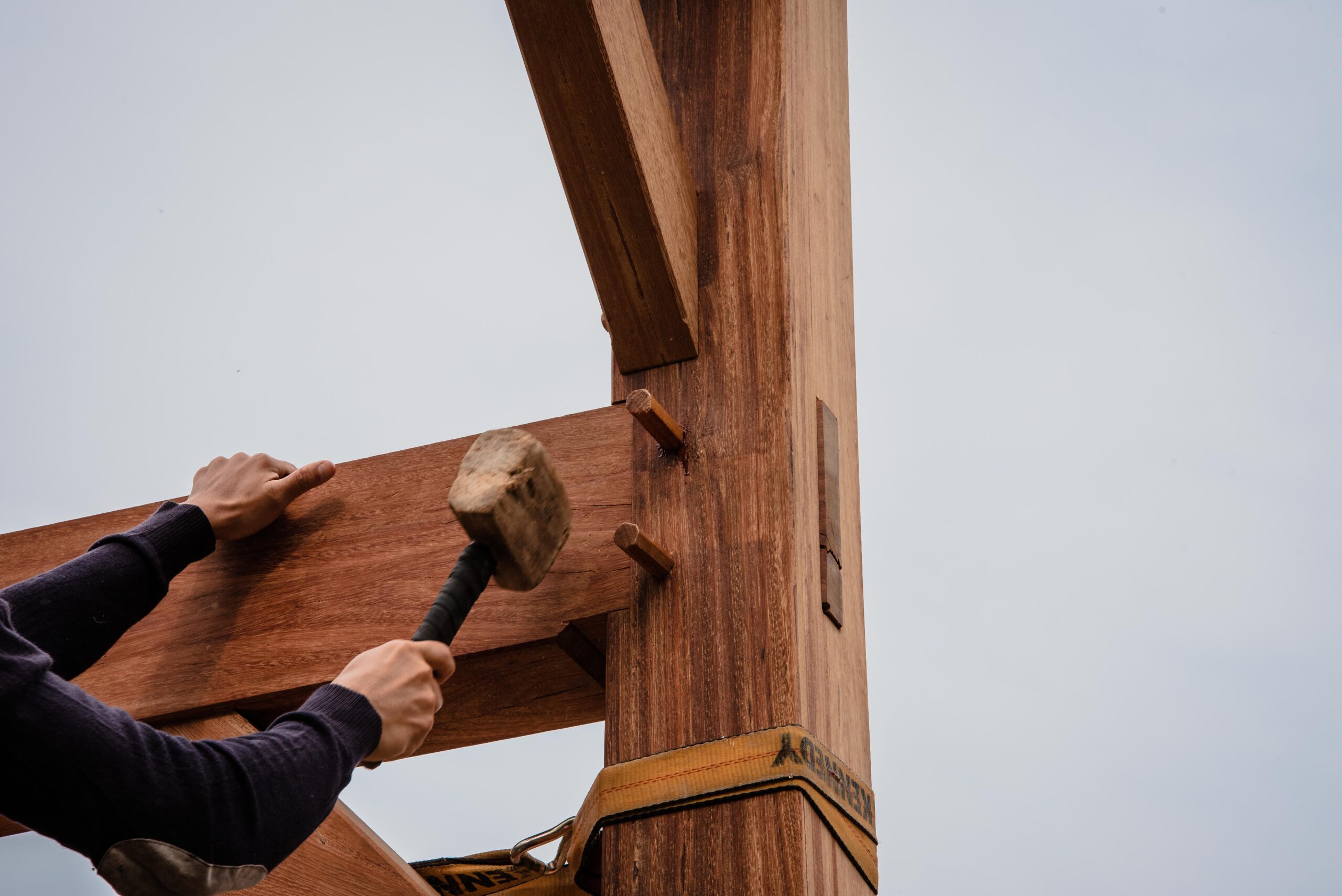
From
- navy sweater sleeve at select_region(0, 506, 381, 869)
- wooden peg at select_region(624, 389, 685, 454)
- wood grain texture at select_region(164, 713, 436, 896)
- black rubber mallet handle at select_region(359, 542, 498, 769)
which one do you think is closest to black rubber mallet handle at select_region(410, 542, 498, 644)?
black rubber mallet handle at select_region(359, 542, 498, 769)

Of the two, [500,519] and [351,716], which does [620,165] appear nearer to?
[500,519]

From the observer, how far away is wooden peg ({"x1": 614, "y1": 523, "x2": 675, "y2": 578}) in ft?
4.27

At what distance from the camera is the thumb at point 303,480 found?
161 cm

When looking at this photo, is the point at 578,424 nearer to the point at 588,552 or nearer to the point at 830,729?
the point at 588,552

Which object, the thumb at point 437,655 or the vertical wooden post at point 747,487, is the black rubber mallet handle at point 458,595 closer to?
the thumb at point 437,655

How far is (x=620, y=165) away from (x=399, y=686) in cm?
61

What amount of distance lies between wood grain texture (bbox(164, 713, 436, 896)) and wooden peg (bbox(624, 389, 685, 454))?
537mm

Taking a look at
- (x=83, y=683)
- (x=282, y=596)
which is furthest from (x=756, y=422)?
(x=83, y=683)

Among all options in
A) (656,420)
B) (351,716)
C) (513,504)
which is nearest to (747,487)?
(656,420)

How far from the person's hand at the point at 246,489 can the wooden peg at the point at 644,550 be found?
478 mm

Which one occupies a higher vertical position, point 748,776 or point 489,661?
point 489,661

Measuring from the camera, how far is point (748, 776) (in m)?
1.24

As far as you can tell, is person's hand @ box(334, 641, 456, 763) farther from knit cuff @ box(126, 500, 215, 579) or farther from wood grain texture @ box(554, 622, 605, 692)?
knit cuff @ box(126, 500, 215, 579)

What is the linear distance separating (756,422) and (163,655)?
82 cm
